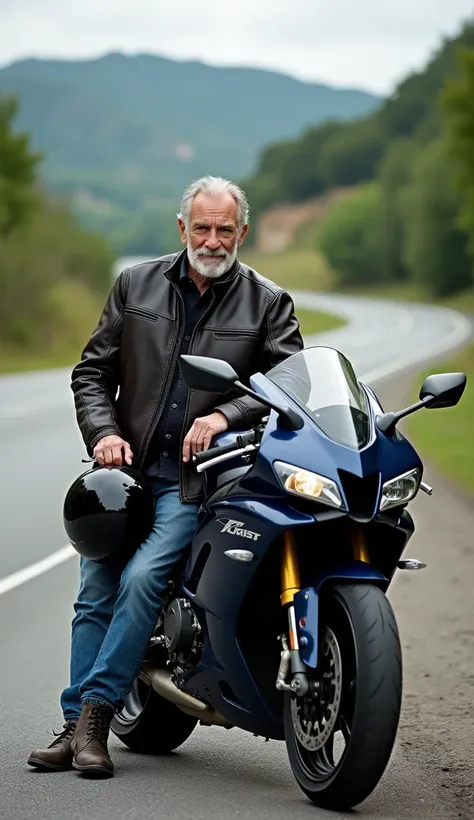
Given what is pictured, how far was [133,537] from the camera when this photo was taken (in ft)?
18.0

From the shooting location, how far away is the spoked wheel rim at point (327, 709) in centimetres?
469

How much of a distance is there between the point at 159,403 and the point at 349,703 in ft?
4.57

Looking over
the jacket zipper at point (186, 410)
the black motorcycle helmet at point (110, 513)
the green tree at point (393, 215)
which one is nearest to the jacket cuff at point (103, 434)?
the black motorcycle helmet at point (110, 513)

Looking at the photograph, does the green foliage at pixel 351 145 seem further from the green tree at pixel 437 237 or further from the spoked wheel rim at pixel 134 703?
the spoked wheel rim at pixel 134 703

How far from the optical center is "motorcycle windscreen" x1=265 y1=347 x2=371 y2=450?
4.88m

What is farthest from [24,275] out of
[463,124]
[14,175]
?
[463,124]

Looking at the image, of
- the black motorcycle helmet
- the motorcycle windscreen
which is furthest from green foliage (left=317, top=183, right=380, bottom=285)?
the motorcycle windscreen

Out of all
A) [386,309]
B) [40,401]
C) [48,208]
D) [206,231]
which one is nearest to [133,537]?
[206,231]

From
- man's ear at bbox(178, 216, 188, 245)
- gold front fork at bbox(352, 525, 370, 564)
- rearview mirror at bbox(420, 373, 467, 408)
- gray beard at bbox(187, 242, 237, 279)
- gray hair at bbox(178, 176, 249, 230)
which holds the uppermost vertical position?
gray hair at bbox(178, 176, 249, 230)

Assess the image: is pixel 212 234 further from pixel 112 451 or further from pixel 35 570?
pixel 35 570

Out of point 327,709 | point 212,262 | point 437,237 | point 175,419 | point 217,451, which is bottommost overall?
point 327,709

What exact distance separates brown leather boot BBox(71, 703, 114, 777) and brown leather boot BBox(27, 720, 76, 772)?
5 cm

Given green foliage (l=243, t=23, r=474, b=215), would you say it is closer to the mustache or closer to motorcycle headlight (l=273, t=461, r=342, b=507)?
the mustache

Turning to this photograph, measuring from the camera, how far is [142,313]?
5.66m
